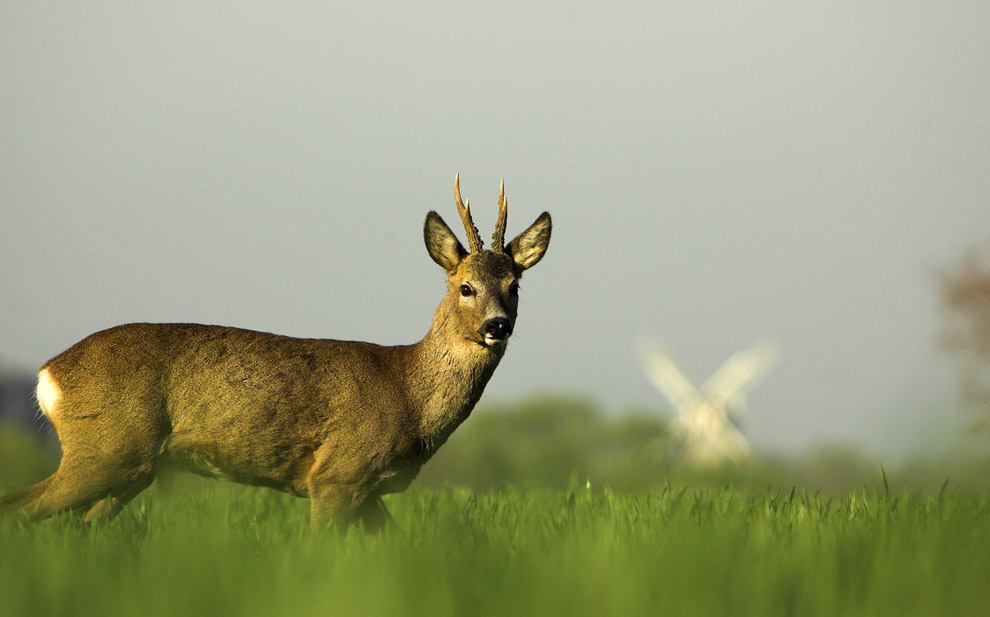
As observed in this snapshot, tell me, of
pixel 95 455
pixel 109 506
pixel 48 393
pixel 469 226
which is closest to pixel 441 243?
pixel 469 226

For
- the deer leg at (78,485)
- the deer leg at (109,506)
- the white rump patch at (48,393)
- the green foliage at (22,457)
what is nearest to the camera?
the deer leg at (78,485)

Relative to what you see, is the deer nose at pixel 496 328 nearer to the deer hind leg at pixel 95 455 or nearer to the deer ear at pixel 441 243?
the deer ear at pixel 441 243

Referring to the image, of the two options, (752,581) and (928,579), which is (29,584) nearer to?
(752,581)

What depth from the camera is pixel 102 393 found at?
686cm

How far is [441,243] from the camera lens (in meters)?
7.58

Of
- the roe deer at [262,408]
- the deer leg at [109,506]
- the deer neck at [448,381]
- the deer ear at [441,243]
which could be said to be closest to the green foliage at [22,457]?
the deer leg at [109,506]

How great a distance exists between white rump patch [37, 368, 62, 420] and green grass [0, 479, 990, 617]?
2.93 ft

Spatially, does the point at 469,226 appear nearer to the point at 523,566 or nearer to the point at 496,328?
the point at 496,328

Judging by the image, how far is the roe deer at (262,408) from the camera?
6879 millimetres

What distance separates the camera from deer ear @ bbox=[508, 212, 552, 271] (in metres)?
7.75

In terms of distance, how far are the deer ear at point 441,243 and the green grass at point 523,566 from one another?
1869 millimetres

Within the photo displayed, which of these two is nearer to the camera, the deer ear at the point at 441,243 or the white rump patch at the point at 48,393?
Answer: the white rump patch at the point at 48,393

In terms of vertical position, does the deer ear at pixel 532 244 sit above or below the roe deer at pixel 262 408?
above

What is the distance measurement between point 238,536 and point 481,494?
3510 mm
